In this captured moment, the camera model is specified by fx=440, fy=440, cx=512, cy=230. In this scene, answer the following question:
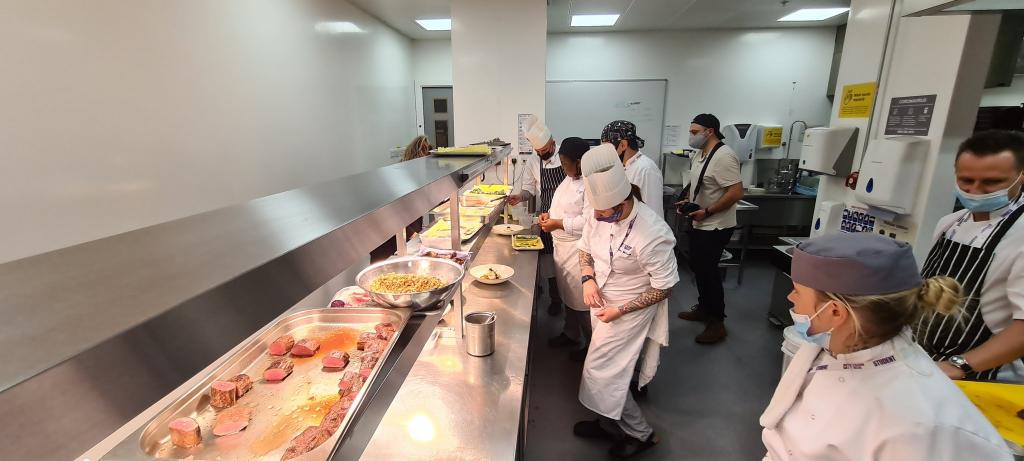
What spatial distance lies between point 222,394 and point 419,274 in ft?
2.41

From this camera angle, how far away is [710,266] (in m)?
3.77

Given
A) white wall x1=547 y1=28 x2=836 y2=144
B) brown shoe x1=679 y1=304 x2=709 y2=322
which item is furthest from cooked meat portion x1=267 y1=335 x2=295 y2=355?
white wall x1=547 y1=28 x2=836 y2=144

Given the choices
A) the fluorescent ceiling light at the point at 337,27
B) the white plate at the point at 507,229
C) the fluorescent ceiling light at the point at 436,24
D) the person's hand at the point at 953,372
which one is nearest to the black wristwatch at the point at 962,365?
the person's hand at the point at 953,372

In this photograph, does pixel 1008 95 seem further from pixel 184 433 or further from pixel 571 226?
pixel 184 433

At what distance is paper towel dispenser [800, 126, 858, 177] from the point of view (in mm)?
3162

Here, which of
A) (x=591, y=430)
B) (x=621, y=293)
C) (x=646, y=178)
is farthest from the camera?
(x=646, y=178)

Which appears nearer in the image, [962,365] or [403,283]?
[403,283]

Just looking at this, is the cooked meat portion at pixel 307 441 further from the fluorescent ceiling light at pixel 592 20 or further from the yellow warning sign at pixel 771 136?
the yellow warning sign at pixel 771 136

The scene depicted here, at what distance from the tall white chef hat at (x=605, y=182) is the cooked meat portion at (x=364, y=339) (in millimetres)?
1222

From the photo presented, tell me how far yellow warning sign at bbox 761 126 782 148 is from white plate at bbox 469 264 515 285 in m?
5.12

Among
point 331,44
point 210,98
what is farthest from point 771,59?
point 210,98

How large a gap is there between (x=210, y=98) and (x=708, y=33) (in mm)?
6266

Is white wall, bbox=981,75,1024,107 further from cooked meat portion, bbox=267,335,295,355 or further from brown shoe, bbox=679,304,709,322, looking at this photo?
cooked meat portion, bbox=267,335,295,355

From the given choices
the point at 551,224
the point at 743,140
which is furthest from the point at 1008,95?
the point at 551,224
